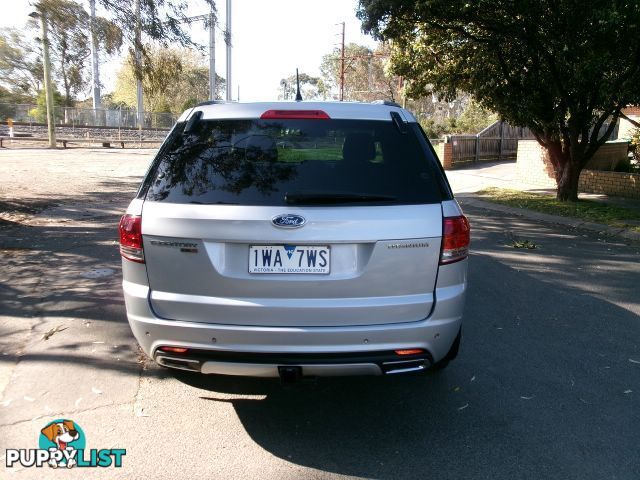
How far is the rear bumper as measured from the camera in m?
2.81

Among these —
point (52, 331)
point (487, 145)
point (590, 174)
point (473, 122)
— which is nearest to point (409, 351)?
point (52, 331)

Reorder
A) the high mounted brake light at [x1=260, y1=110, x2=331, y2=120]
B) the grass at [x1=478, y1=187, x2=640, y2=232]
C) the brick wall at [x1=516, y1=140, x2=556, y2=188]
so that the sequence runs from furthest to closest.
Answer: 1. the brick wall at [x1=516, y1=140, x2=556, y2=188]
2. the grass at [x1=478, y1=187, x2=640, y2=232]
3. the high mounted brake light at [x1=260, y1=110, x2=331, y2=120]

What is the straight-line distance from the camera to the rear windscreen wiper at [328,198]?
2.84 meters

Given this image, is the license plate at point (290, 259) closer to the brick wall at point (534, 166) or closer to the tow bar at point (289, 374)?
the tow bar at point (289, 374)

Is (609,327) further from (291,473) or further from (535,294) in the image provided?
(291,473)

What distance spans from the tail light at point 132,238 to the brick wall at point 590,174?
13.7m

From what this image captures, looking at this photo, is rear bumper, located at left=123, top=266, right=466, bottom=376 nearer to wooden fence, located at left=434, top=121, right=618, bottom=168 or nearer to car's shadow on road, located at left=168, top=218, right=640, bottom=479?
car's shadow on road, located at left=168, top=218, right=640, bottom=479

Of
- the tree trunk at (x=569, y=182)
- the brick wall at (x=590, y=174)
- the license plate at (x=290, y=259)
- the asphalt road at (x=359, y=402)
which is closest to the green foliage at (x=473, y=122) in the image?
the brick wall at (x=590, y=174)

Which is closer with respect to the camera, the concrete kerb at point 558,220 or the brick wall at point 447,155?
the concrete kerb at point 558,220

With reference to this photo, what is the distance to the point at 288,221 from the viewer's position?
9.14ft

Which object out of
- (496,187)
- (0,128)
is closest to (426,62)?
(496,187)

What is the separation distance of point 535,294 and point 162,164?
4.32 meters

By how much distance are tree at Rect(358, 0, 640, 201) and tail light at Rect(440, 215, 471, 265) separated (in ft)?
24.5

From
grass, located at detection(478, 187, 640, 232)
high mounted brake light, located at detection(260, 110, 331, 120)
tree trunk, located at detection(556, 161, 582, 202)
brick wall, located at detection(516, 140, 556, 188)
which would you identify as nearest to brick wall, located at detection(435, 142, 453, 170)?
brick wall, located at detection(516, 140, 556, 188)
